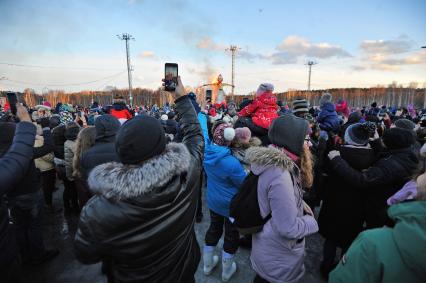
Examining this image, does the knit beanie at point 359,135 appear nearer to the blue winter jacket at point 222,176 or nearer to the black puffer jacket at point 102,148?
the blue winter jacket at point 222,176

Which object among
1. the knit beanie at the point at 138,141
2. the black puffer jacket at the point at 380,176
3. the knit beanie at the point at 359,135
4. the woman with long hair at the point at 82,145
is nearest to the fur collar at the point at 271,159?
the knit beanie at the point at 138,141

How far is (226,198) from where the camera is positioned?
3055 millimetres

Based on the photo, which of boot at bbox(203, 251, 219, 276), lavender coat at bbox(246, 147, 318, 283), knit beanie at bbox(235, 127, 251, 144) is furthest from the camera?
boot at bbox(203, 251, 219, 276)

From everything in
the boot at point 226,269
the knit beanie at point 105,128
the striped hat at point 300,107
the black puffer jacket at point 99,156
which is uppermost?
the striped hat at point 300,107

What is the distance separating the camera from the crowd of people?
126cm

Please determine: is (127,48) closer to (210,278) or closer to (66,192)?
(66,192)

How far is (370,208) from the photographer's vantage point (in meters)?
2.93

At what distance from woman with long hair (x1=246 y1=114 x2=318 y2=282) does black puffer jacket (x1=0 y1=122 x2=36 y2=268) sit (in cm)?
171

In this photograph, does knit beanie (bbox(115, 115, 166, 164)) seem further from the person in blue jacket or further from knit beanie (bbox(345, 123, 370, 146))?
knit beanie (bbox(345, 123, 370, 146))

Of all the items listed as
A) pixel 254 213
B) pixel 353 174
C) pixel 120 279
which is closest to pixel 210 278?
pixel 254 213

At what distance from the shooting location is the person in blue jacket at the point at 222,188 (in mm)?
2932

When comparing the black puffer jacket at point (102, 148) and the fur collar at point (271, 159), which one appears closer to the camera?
the fur collar at point (271, 159)

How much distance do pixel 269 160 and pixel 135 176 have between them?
102 cm

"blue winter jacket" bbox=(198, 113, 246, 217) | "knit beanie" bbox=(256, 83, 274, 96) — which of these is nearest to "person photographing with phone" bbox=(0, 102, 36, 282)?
"blue winter jacket" bbox=(198, 113, 246, 217)
